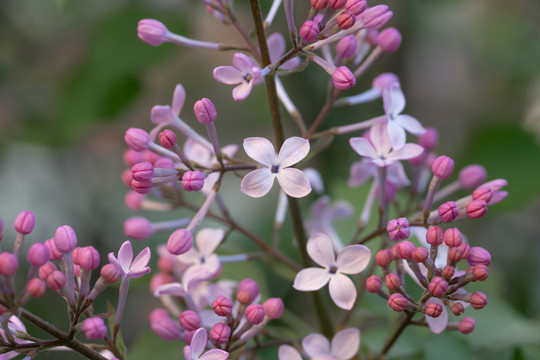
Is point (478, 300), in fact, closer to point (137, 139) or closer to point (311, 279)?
point (311, 279)

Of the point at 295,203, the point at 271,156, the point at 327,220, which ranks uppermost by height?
the point at 271,156

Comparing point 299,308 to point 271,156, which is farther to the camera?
point 299,308

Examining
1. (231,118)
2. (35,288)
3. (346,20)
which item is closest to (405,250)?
(346,20)

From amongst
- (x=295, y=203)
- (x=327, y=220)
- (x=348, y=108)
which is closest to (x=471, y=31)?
(x=348, y=108)

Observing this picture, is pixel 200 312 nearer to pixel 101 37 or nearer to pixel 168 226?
pixel 168 226

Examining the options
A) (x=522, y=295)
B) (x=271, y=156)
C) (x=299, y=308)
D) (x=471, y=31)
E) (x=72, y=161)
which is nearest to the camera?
(x=271, y=156)

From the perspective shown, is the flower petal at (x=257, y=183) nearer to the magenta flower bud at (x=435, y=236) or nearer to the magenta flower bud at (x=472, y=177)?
the magenta flower bud at (x=435, y=236)

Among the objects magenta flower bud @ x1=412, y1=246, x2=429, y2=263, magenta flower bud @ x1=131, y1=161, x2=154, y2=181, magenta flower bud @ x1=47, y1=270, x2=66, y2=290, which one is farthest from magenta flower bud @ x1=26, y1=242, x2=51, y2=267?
magenta flower bud @ x1=412, y1=246, x2=429, y2=263
